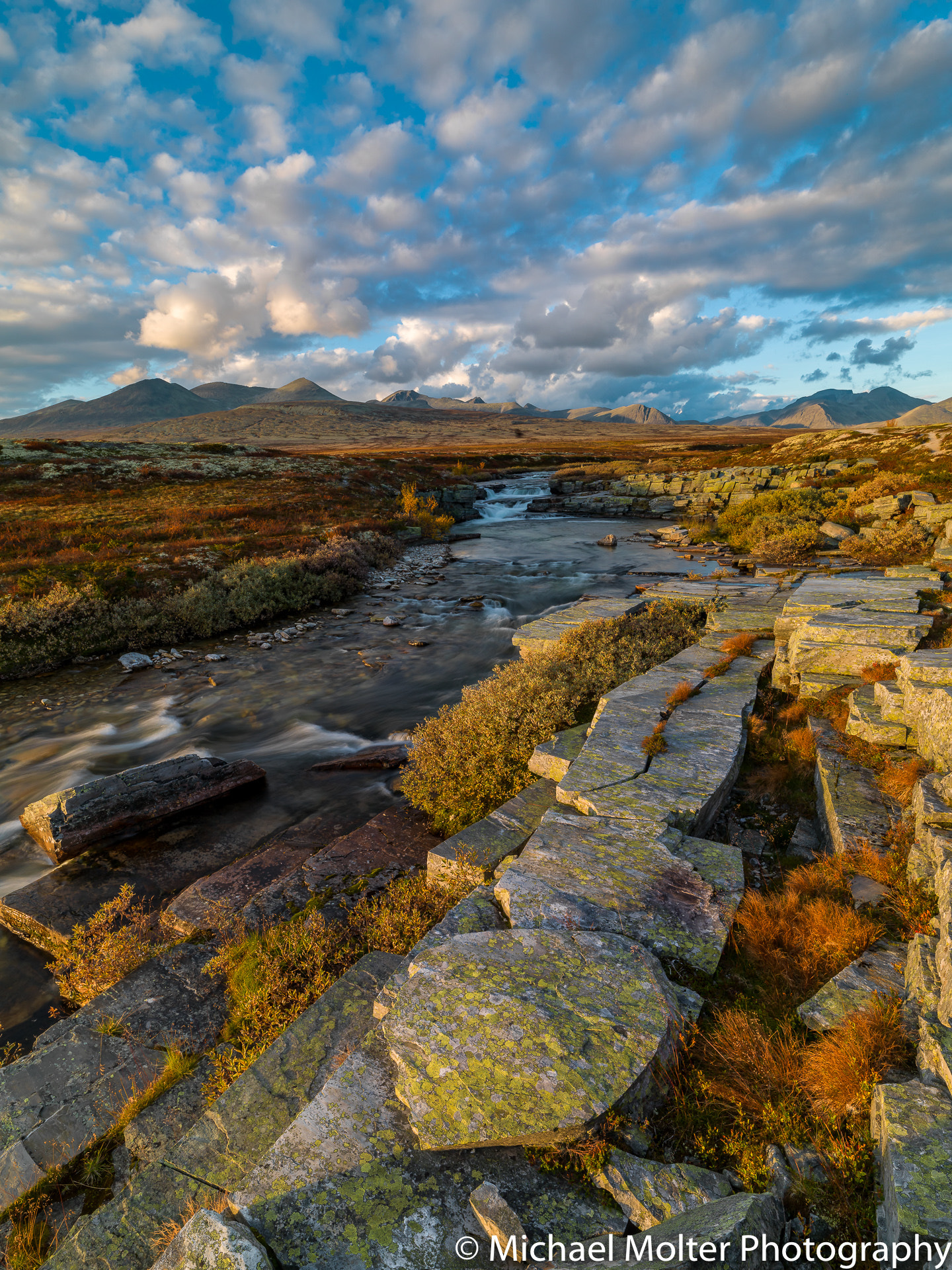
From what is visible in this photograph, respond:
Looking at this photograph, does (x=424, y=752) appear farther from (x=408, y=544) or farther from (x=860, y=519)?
(x=408, y=544)

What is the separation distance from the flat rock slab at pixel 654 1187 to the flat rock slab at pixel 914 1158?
69 cm

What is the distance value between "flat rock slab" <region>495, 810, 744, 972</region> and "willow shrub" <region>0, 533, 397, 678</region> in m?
15.0

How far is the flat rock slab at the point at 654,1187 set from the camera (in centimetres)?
248

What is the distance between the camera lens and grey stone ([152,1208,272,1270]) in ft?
7.33

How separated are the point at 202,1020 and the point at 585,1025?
349cm

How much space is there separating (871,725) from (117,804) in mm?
9527

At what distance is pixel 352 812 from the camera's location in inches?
336

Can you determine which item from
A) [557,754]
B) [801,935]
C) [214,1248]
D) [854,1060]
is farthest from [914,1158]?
[557,754]

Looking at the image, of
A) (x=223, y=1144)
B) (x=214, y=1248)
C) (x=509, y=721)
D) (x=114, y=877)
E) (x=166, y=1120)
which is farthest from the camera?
(x=509, y=721)

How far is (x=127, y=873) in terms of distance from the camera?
7094 millimetres

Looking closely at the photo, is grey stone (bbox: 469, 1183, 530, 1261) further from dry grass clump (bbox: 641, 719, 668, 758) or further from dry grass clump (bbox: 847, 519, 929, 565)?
dry grass clump (bbox: 847, 519, 929, 565)

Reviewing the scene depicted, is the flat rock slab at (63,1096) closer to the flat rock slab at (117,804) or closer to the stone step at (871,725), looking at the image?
the flat rock slab at (117,804)

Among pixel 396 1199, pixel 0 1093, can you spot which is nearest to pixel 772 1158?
pixel 396 1199

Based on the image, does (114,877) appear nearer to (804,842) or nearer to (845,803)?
(804,842)
